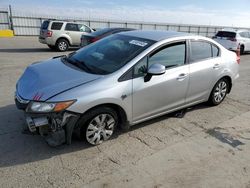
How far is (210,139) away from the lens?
3959 mm

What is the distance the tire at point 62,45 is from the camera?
13284mm

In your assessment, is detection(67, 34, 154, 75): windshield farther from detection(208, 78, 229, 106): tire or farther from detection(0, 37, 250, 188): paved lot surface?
detection(208, 78, 229, 106): tire

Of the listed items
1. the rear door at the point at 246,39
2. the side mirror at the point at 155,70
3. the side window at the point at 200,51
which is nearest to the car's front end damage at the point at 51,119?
the side mirror at the point at 155,70

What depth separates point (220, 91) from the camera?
5.29 m

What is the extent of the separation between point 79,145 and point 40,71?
132 cm

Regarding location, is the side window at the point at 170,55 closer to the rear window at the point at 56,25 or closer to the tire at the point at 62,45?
the tire at the point at 62,45

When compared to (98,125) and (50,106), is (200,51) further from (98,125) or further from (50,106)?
(50,106)

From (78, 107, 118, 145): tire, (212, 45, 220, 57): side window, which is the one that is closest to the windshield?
(78, 107, 118, 145): tire

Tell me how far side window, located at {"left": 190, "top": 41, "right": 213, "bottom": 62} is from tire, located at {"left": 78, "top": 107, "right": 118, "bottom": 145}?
6.44 feet

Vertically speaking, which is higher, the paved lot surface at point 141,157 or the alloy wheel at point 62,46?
the alloy wheel at point 62,46

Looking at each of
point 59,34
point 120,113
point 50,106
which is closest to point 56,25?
point 59,34

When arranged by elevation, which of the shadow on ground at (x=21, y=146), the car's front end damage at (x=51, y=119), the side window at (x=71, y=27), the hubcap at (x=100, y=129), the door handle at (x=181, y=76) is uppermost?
the side window at (x=71, y=27)

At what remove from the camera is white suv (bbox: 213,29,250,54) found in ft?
44.6

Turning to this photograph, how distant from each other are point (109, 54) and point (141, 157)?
1.79 metres
